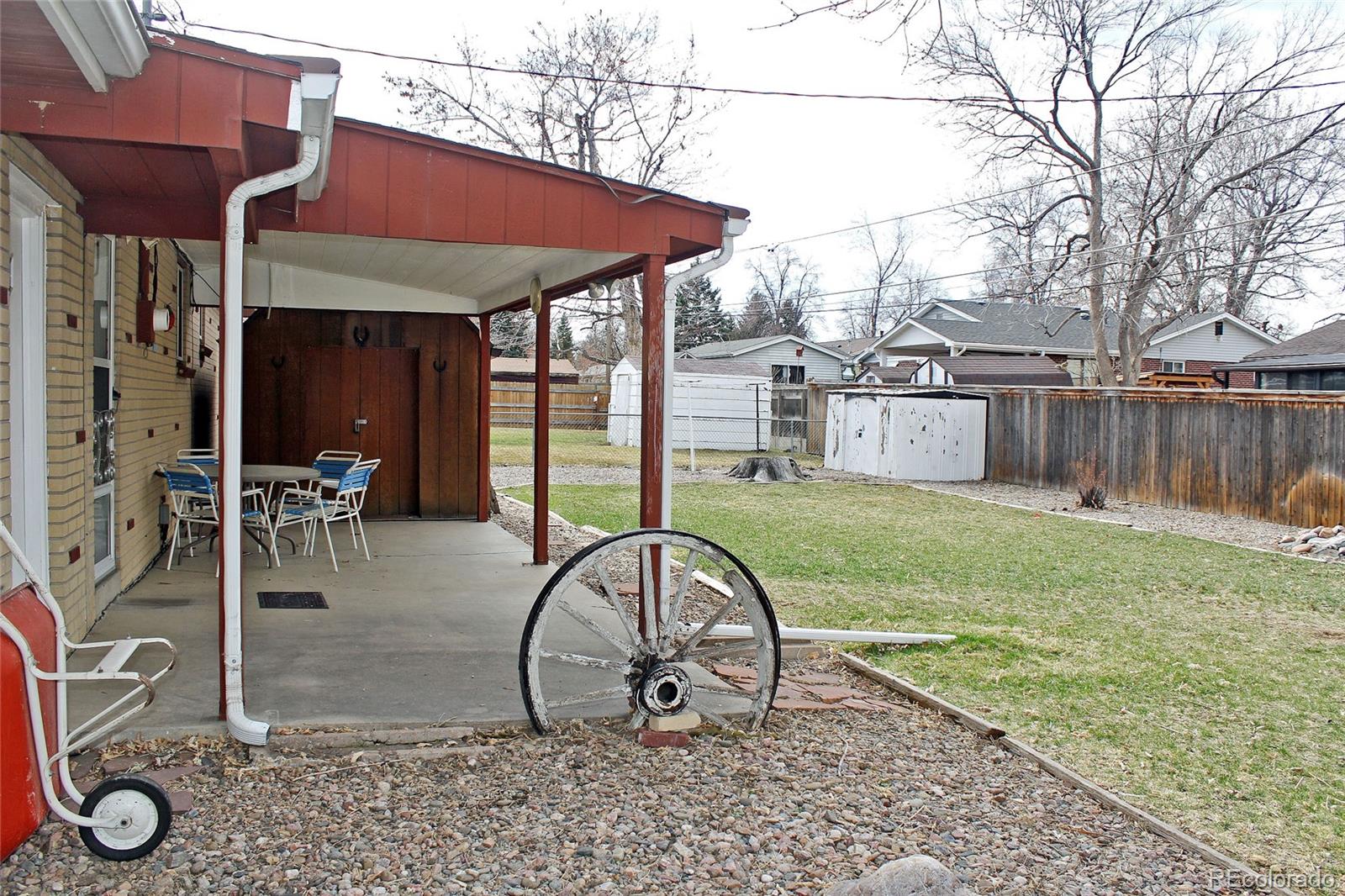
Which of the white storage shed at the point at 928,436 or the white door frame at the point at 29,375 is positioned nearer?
the white door frame at the point at 29,375

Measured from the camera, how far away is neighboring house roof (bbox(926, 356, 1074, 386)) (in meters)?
26.2

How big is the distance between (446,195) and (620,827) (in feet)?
8.67

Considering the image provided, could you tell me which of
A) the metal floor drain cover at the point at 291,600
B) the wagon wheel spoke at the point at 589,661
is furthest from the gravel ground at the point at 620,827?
the metal floor drain cover at the point at 291,600

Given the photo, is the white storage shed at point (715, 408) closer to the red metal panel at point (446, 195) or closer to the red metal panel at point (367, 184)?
the red metal panel at point (446, 195)

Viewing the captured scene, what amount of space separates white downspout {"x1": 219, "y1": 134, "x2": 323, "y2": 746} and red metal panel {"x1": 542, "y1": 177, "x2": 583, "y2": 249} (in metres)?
1.22

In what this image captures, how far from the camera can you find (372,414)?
985 cm

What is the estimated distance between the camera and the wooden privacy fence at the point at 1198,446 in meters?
11.4

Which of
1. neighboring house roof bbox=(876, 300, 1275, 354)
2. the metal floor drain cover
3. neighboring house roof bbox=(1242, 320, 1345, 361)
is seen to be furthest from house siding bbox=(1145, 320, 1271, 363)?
the metal floor drain cover

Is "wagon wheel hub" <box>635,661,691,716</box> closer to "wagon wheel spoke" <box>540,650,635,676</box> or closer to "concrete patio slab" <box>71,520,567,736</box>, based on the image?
"wagon wheel spoke" <box>540,650,635,676</box>

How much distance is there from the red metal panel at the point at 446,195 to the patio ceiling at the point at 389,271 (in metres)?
0.27

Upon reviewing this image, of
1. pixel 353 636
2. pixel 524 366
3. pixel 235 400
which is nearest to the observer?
pixel 235 400

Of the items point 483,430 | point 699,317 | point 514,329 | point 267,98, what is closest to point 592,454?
point 483,430

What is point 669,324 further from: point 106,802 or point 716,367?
point 716,367

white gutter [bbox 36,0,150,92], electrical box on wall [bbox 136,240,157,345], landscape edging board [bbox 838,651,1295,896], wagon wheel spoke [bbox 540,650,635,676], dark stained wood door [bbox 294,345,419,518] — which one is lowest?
landscape edging board [bbox 838,651,1295,896]
